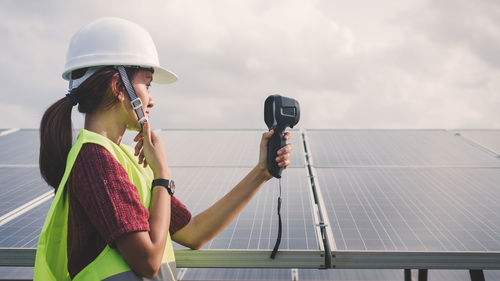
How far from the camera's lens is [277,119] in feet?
6.88

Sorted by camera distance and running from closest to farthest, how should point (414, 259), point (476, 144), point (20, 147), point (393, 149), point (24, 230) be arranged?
point (414, 259), point (24, 230), point (393, 149), point (476, 144), point (20, 147)

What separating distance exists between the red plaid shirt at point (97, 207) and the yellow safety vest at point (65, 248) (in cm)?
4

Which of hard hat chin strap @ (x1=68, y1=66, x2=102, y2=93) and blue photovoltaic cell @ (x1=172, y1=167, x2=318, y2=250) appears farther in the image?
blue photovoltaic cell @ (x1=172, y1=167, x2=318, y2=250)

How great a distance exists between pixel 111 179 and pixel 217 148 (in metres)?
3.93

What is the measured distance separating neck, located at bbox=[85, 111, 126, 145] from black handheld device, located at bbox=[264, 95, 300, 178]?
79cm

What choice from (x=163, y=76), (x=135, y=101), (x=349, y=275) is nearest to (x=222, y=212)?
(x=135, y=101)

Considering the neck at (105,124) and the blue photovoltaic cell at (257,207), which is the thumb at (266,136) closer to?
the neck at (105,124)

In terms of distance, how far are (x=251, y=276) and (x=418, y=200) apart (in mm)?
2927

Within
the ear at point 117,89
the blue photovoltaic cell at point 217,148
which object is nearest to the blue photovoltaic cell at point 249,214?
the blue photovoltaic cell at point 217,148

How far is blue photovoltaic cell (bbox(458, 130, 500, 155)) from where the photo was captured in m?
5.57

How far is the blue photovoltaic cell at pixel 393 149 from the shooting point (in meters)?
4.67

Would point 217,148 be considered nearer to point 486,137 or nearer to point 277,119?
point 277,119

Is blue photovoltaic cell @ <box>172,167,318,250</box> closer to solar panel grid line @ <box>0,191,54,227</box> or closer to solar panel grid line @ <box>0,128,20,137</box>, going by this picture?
solar panel grid line @ <box>0,191,54,227</box>

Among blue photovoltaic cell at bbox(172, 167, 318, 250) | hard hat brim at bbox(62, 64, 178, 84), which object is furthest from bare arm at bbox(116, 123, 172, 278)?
blue photovoltaic cell at bbox(172, 167, 318, 250)
